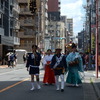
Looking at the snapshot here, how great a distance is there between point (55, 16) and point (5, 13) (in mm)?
96336

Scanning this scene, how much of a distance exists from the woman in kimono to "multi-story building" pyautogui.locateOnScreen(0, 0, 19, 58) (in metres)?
37.6

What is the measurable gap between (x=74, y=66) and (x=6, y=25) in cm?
4399

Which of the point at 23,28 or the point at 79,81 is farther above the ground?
the point at 23,28

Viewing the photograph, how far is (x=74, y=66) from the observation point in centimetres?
1656

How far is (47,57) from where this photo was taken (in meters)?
17.7

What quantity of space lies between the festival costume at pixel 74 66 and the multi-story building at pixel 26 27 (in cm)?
6511

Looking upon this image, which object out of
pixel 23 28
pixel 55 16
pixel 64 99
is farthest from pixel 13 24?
pixel 55 16

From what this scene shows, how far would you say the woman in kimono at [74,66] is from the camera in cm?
1628

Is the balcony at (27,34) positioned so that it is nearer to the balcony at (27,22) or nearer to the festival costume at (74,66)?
the balcony at (27,22)

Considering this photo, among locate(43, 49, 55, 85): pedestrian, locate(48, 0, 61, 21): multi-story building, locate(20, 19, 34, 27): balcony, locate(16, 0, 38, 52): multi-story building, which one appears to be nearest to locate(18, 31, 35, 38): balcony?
locate(16, 0, 38, 52): multi-story building

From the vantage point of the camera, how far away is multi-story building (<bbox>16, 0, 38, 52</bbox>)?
82000 millimetres

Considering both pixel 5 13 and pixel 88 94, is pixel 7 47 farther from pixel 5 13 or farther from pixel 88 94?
pixel 88 94

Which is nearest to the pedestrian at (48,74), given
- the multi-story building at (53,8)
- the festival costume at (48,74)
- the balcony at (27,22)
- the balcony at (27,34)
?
the festival costume at (48,74)

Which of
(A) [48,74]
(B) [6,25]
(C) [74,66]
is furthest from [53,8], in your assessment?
(C) [74,66]
